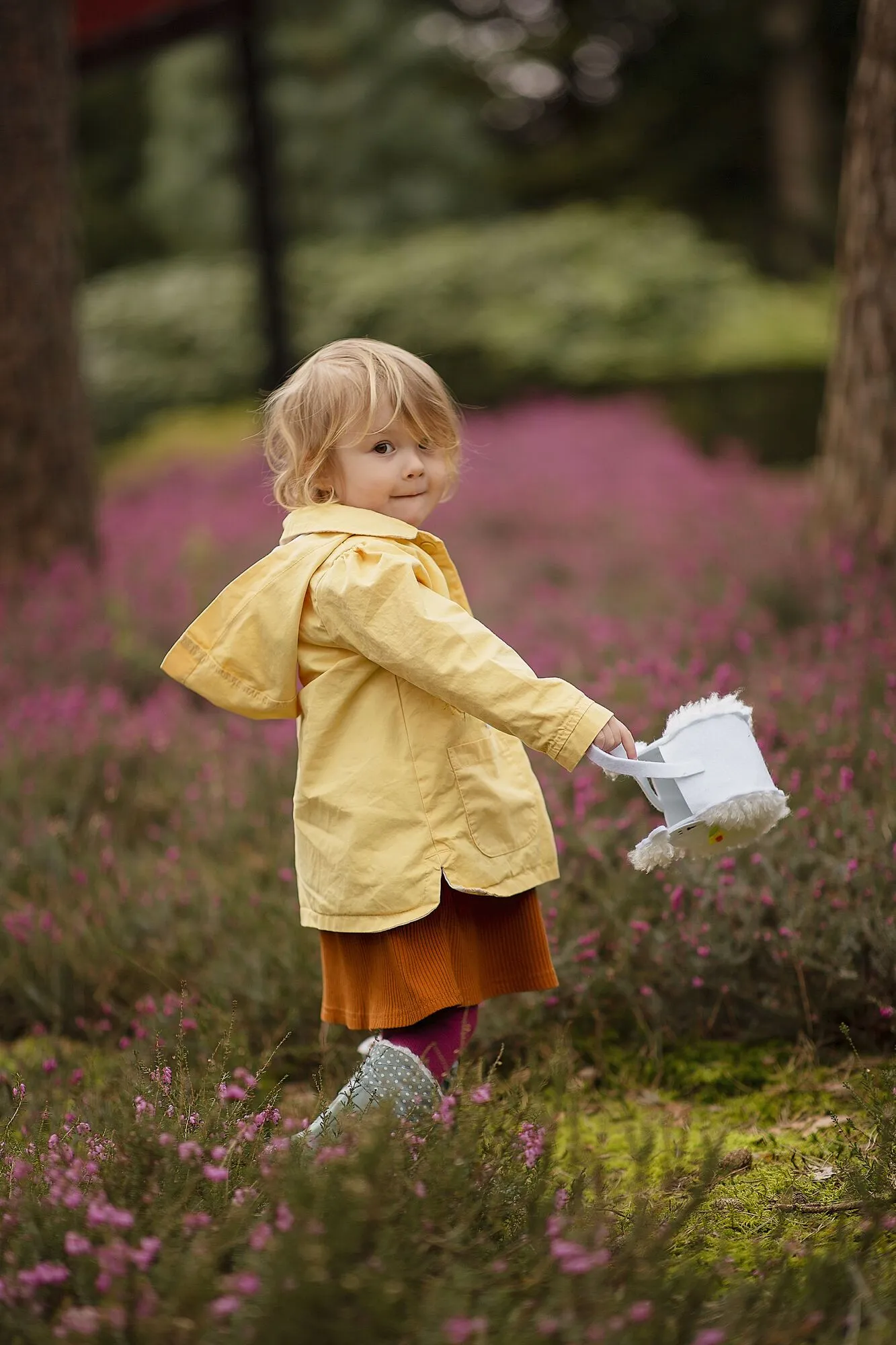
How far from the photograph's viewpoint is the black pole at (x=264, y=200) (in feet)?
39.8

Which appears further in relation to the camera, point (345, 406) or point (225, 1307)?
point (345, 406)

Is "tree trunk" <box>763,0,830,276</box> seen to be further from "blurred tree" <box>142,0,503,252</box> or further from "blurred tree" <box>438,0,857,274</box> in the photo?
"blurred tree" <box>142,0,503,252</box>

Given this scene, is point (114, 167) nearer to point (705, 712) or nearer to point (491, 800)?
point (491, 800)

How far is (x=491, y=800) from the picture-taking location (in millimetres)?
2467

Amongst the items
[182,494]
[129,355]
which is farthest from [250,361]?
[182,494]

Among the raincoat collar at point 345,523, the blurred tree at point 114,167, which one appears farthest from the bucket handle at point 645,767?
the blurred tree at point 114,167

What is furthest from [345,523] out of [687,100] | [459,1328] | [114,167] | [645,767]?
[114,167]

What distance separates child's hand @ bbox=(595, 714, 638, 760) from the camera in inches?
90.3

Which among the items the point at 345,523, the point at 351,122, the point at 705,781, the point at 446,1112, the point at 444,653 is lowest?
the point at 446,1112

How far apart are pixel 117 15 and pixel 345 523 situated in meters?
9.50

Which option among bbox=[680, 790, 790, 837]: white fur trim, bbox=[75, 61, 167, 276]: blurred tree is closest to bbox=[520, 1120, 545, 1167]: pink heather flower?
bbox=[680, 790, 790, 837]: white fur trim

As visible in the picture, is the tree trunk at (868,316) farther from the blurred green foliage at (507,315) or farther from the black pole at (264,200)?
the blurred green foliage at (507,315)

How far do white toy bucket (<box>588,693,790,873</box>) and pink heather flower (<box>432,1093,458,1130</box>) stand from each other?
52cm

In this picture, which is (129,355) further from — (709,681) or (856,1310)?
(856,1310)
